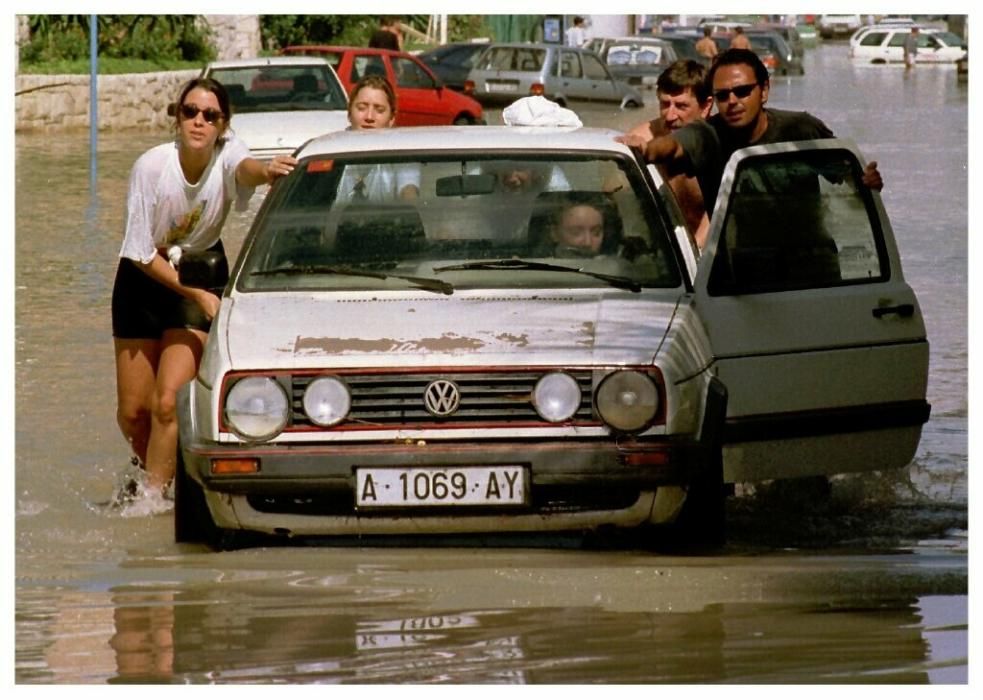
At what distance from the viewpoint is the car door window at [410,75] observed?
29969 millimetres

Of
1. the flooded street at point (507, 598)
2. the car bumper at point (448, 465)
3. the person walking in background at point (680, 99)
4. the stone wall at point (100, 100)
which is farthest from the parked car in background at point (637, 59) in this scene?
the car bumper at point (448, 465)

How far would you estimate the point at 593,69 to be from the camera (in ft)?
127

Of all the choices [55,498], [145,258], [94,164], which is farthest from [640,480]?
[94,164]

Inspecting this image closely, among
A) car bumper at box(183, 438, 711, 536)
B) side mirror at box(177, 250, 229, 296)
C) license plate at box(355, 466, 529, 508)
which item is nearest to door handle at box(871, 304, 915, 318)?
car bumper at box(183, 438, 711, 536)

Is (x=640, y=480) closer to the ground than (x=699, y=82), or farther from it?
closer to the ground

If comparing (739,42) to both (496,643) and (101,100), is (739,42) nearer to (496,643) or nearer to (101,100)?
(101,100)

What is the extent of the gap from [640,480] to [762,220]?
1618mm

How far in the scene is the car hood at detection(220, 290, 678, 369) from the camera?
6641mm

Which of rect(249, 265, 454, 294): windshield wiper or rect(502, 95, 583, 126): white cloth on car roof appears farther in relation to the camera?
rect(502, 95, 583, 126): white cloth on car roof

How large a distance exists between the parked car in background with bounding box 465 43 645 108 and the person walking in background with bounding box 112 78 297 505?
28064 millimetres

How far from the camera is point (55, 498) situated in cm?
858

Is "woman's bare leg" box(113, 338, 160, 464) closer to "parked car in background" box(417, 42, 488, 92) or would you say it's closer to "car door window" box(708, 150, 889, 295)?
"car door window" box(708, 150, 889, 295)

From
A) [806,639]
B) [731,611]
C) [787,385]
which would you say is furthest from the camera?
[787,385]
